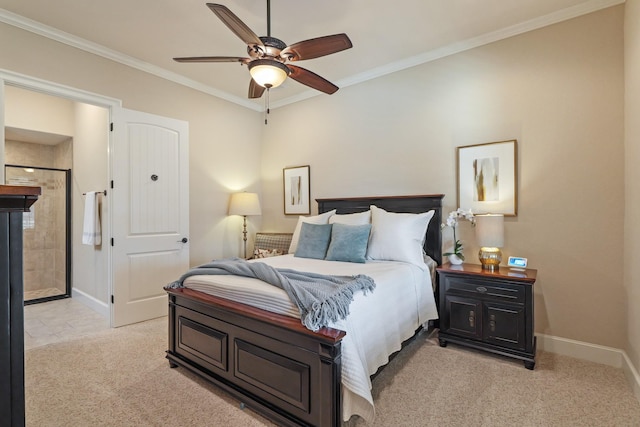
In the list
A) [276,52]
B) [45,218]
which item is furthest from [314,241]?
[45,218]

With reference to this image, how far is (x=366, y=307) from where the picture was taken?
6.43 ft

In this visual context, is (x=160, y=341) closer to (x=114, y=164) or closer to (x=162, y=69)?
(x=114, y=164)

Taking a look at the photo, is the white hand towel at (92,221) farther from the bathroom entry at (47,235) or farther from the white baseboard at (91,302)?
the bathroom entry at (47,235)

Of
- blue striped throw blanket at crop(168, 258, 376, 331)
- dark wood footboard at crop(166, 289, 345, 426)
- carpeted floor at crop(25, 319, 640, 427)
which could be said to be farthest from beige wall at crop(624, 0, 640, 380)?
dark wood footboard at crop(166, 289, 345, 426)

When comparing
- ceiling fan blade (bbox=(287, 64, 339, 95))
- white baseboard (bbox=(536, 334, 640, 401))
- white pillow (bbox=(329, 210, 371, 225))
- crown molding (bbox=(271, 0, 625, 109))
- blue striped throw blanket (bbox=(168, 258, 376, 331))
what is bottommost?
white baseboard (bbox=(536, 334, 640, 401))

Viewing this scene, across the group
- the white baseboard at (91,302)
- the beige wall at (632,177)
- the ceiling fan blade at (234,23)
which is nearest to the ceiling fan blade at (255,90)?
the ceiling fan blade at (234,23)

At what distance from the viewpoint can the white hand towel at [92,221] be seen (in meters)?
3.82

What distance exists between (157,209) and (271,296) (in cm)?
245

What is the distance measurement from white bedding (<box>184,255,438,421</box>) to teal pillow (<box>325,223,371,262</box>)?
8 centimetres

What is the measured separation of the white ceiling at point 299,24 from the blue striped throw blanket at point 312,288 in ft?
7.18

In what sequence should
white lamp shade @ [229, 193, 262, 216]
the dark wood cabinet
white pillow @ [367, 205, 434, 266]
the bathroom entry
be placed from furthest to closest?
the bathroom entry < white lamp shade @ [229, 193, 262, 216] < white pillow @ [367, 205, 434, 266] < the dark wood cabinet

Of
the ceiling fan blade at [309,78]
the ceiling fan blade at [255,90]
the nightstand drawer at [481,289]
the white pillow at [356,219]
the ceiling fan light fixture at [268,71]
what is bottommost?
the nightstand drawer at [481,289]

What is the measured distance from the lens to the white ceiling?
Answer: 2584 mm

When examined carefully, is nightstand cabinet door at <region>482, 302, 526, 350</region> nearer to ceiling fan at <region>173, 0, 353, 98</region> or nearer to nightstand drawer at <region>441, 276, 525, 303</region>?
nightstand drawer at <region>441, 276, 525, 303</region>
